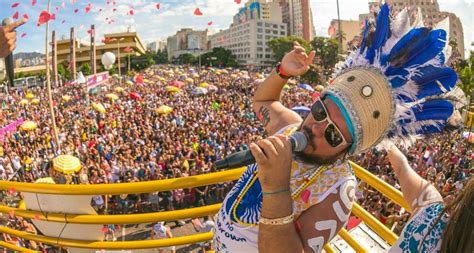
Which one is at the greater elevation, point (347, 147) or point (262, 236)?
point (347, 147)

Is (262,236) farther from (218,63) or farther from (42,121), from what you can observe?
(218,63)

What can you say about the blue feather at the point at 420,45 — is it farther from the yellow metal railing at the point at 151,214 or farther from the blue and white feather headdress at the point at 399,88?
the yellow metal railing at the point at 151,214

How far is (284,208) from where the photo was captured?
115 cm

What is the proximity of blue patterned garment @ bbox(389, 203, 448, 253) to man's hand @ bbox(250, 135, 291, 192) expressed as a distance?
0.41 metres

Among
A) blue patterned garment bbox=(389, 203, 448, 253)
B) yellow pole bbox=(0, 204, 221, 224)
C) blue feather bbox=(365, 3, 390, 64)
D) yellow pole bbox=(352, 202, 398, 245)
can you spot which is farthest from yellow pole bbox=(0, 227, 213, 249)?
blue feather bbox=(365, 3, 390, 64)

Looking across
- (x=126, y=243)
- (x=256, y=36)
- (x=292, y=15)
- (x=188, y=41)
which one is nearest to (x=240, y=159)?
(x=126, y=243)

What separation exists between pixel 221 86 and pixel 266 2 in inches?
4046

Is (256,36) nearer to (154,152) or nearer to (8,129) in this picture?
(8,129)

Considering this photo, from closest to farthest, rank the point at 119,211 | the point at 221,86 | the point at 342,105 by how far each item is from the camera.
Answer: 1. the point at 342,105
2. the point at 119,211
3. the point at 221,86

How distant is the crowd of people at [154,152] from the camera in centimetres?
791

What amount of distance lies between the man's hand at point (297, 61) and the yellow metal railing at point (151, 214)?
23.4 inches

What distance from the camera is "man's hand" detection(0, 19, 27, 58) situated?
2.32m

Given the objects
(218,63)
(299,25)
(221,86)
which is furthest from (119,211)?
(299,25)

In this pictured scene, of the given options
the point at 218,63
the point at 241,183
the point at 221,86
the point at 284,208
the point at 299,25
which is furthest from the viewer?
the point at 299,25
